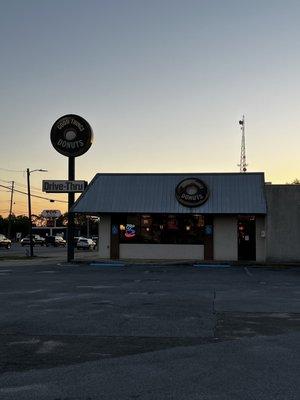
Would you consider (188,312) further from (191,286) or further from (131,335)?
(191,286)

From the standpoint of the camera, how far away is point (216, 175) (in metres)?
33.2

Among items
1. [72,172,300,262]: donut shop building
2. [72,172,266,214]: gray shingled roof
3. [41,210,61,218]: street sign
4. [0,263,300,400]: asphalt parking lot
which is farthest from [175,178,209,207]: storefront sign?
[41,210,61,218]: street sign

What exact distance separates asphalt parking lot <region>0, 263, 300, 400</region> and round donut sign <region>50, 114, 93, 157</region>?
17.1 meters

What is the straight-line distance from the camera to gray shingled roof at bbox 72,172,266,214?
1231 inches

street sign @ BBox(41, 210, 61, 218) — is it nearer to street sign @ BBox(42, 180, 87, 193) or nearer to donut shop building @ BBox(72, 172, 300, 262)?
street sign @ BBox(42, 180, 87, 193)

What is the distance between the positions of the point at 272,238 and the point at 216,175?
16.8 feet

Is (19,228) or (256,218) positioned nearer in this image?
(256,218)

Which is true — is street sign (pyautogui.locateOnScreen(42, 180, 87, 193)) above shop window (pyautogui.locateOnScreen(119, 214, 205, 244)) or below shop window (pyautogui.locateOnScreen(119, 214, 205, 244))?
above

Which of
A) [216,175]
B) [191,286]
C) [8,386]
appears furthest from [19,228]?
[8,386]

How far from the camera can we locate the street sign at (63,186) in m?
32.1

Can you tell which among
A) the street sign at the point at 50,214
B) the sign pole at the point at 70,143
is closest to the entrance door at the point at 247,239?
the sign pole at the point at 70,143

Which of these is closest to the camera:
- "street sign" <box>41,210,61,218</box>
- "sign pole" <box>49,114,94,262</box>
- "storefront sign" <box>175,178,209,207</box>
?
"storefront sign" <box>175,178,209,207</box>

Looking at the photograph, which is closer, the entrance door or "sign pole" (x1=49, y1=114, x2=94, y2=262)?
the entrance door

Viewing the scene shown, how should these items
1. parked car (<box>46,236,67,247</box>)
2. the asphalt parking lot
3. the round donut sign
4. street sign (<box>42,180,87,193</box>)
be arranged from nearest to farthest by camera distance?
the asphalt parking lot < street sign (<box>42,180,87,193</box>) < the round donut sign < parked car (<box>46,236,67,247</box>)
